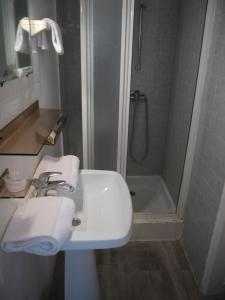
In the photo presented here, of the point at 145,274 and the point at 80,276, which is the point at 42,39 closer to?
the point at 80,276

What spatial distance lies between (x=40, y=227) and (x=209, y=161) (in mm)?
1234

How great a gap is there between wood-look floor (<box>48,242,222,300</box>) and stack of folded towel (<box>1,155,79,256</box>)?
3.40 ft

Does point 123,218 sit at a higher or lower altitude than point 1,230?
lower

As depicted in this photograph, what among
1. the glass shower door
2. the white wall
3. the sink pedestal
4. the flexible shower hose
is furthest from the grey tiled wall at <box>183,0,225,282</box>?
the white wall

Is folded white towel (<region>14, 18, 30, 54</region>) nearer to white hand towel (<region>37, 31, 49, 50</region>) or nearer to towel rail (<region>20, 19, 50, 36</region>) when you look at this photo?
towel rail (<region>20, 19, 50, 36</region>)

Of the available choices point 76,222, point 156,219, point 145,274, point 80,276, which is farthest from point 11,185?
point 156,219

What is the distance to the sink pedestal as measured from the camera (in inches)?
46.7

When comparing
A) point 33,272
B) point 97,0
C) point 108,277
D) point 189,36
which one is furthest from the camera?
point 189,36

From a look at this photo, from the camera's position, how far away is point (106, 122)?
185 cm

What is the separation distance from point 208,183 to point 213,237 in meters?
0.35

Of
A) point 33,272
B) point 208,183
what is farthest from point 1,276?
point 208,183

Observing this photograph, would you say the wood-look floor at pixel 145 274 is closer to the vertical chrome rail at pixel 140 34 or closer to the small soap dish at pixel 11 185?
the small soap dish at pixel 11 185

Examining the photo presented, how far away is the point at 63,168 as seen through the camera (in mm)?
1184

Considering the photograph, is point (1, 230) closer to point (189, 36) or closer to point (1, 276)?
point (1, 276)
